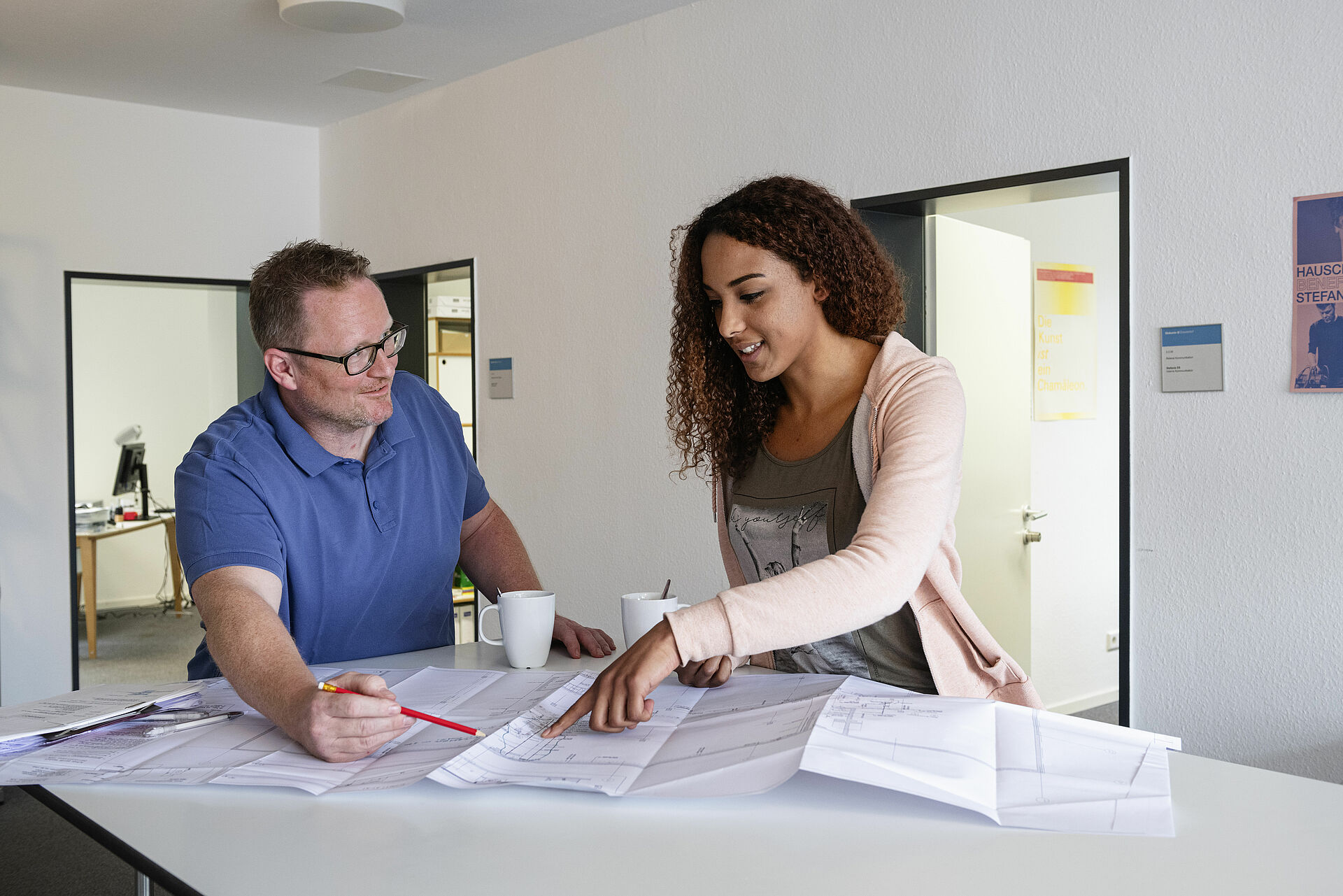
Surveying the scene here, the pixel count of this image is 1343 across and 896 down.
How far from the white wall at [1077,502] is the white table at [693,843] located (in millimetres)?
3494

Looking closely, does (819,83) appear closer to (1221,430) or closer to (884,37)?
(884,37)

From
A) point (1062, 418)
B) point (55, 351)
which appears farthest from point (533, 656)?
point (55, 351)

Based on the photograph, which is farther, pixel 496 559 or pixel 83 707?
pixel 496 559

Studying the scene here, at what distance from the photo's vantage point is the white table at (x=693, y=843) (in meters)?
0.84

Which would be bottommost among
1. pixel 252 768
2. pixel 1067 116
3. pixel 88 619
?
pixel 88 619

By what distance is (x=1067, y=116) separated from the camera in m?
2.80

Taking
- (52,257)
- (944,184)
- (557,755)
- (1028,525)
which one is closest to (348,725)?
(557,755)

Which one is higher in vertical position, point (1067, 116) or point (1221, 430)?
point (1067, 116)

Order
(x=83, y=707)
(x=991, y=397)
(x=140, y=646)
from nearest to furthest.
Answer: (x=83, y=707), (x=991, y=397), (x=140, y=646)

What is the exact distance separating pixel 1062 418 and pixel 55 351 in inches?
168

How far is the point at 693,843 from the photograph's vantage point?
0.91 meters

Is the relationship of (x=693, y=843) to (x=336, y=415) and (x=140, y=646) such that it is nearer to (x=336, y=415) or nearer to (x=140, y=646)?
(x=336, y=415)

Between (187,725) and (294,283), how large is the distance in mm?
792

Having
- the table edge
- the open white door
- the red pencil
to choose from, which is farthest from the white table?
the open white door
